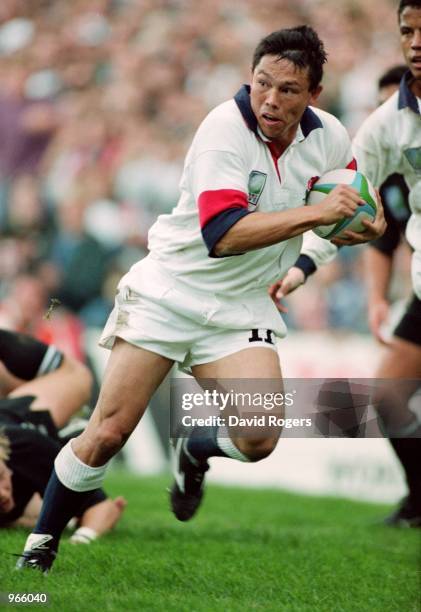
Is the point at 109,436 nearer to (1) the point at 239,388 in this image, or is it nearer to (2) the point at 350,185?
(1) the point at 239,388

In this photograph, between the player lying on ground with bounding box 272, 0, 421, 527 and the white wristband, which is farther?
the white wristband

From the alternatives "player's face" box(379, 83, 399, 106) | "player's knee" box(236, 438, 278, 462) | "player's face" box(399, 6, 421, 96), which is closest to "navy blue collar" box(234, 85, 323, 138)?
"player's face" box(399, 6, 421, 96)

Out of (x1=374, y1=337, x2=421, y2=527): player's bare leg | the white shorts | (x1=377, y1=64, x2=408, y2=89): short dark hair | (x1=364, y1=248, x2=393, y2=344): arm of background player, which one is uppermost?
(x1=377, y1=64, x2=408, y2=89): short dark hair

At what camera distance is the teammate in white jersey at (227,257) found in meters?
4.19

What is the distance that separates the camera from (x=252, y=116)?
4.36 m

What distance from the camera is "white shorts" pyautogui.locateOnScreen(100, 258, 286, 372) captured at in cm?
448

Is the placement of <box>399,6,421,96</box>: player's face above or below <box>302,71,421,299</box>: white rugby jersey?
above

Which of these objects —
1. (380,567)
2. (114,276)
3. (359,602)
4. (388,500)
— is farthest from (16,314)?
(359,602)

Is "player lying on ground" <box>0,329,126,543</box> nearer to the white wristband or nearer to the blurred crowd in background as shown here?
the white wristband

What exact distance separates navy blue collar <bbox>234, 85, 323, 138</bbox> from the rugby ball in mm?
202

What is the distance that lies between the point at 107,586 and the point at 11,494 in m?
1.12

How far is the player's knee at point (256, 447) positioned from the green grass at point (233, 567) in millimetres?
499

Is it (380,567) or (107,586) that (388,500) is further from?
(107,586)

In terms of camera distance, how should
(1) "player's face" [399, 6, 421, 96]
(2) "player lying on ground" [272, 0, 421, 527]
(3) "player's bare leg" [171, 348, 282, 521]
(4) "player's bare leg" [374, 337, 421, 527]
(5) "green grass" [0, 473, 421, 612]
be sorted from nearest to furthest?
1. (5) "green grass" [0, 473, 421, 612]
2. (3) "player's bare leg" [171, 348, 282, 521]
3. (1) "player's face" [399, 6, 421, 96]
4. (2) "player lying on ground" [272, 0, 421, 527]
5. (4) "player's bare leg" [374, 337, 421, 527]
